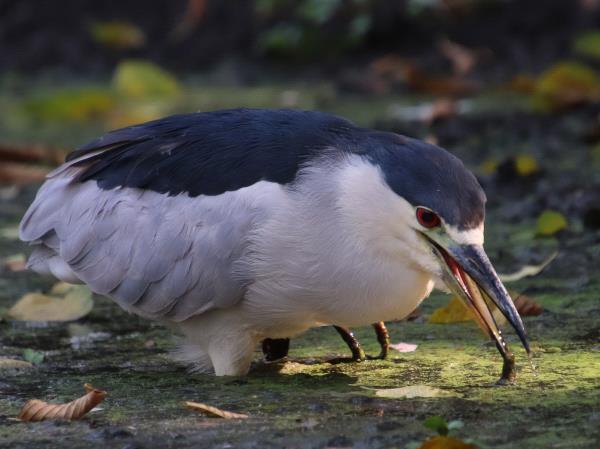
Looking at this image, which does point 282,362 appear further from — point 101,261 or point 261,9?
point 261,9

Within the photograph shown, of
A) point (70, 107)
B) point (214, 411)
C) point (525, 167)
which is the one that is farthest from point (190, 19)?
point (214, 411)

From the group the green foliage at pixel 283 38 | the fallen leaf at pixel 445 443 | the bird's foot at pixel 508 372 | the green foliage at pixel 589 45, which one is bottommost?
the fallen leaf at pixel 445 443

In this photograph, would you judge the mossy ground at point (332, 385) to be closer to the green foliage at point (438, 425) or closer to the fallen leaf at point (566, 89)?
the green foliage at point (438, 425)

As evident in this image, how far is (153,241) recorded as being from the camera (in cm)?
444

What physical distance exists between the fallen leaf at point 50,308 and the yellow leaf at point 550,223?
7.07 ft

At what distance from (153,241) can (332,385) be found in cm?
82

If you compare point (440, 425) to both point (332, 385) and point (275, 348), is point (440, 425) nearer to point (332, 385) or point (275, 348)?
point (332, 385)

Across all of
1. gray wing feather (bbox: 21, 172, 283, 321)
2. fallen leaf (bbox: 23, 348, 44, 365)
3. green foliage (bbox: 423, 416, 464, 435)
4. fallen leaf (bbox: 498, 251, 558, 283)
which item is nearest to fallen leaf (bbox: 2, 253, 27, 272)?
gray wing feather (bbox: 21, 172, 283, 321)

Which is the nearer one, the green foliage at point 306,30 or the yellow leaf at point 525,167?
the yellow leaf at point 525,167

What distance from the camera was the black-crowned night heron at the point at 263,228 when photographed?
153 inches

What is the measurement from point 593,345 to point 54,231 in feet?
6.66

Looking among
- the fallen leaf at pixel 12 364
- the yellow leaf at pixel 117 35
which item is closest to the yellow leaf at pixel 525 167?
the fallen leaf at pixel 12 364

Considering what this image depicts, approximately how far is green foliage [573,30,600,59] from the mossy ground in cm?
425

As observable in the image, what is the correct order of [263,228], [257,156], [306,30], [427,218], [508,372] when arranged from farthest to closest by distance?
1. [306,30]
2. [257,156]
3. [263,228]
4. [508,372]
5. [427,218]
